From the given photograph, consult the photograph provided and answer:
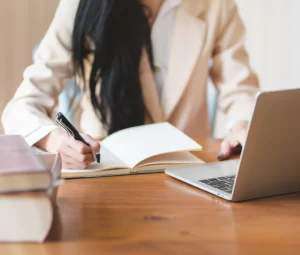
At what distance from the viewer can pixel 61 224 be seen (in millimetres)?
717

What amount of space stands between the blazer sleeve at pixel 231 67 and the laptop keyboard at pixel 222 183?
0.51m

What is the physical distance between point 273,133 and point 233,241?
Answer: 0.64 feet

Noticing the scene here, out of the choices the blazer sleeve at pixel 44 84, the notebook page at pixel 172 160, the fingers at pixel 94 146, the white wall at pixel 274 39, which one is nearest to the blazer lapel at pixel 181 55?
the blazer sleeve at pixel 44 84

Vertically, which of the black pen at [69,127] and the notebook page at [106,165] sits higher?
the black pen at [69,127]

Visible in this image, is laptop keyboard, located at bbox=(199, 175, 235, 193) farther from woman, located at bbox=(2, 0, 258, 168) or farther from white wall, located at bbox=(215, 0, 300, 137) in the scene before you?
white wall, located at bbox=(215, 0, 300, 137)

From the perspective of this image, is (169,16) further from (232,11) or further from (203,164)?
(203,164)

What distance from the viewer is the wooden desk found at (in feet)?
2.15

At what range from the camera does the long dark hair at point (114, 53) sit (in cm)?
143

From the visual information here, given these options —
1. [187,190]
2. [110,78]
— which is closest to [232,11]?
[110,78]

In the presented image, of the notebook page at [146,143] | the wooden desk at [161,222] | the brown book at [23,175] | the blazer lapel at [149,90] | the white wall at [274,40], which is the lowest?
the white wall at [274,40]

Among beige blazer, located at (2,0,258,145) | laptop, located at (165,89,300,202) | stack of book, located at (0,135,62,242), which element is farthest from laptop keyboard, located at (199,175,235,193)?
beige blazer, located at (2,0,258,145)

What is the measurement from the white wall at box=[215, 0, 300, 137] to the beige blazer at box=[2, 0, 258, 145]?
0.78m

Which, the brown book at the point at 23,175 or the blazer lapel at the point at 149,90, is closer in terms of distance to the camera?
the brown book at the point at 23,175

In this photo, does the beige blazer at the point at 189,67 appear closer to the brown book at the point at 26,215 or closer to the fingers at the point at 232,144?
the fingers at the point at 232,144
